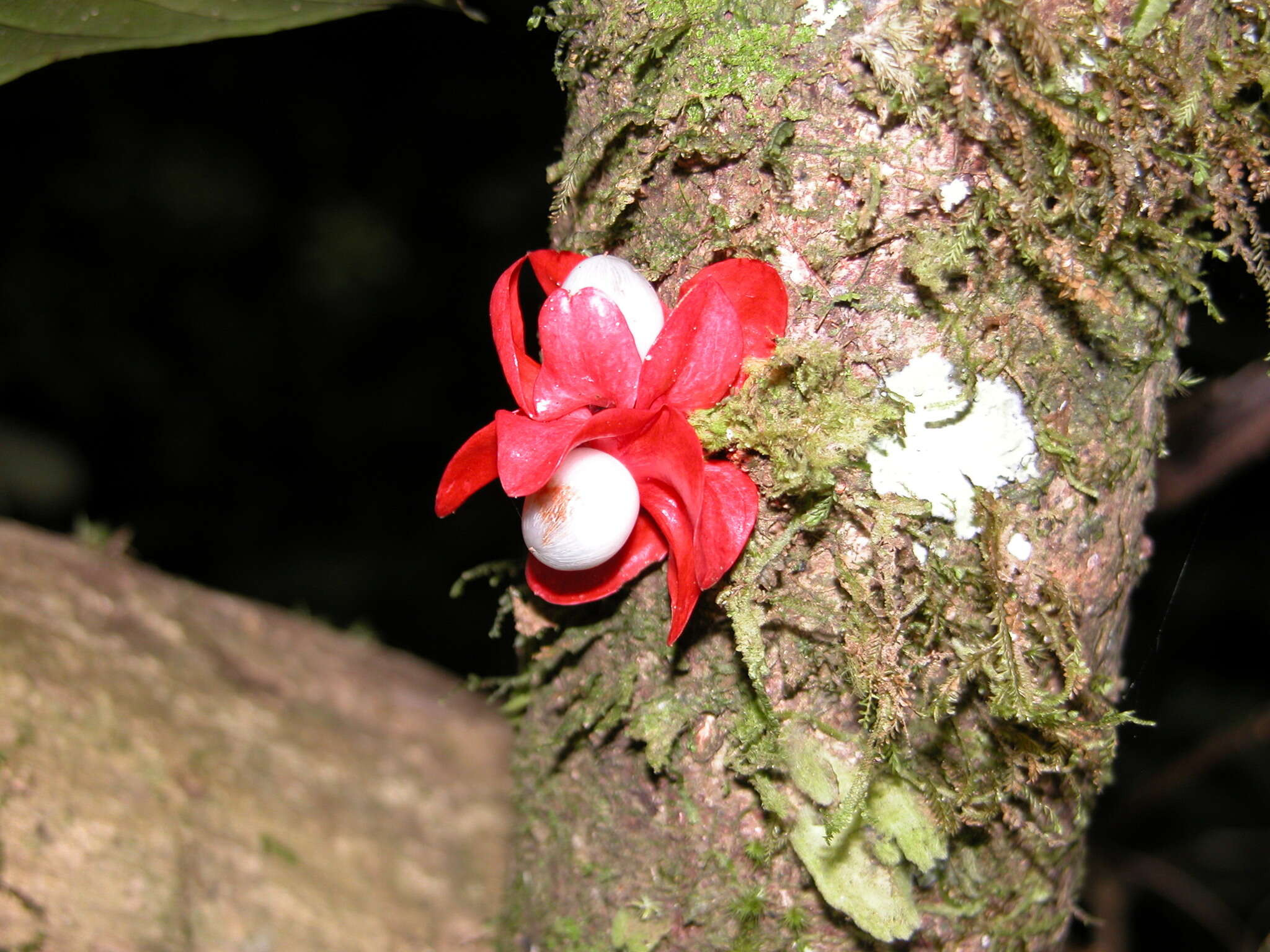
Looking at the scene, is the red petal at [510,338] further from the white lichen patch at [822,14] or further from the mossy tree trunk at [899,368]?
the white lichen patch at [822,14]

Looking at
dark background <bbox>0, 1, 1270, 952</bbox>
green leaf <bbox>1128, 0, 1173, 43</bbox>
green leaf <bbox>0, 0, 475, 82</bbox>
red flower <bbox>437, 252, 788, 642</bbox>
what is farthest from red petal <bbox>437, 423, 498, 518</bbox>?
dark background <bbox>0, 1, 1270, 952</bbox>

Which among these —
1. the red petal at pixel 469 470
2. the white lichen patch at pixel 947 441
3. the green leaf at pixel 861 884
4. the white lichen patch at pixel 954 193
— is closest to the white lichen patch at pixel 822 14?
the white lichen patch at pixel 954 193

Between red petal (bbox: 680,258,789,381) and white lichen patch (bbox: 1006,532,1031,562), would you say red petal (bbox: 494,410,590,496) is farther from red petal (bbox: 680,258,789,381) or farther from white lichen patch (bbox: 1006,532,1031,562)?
white lichen patch (bbox: 1006,532,1031,562)

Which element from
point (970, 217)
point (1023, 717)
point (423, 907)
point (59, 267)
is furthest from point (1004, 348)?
point (59, 267)

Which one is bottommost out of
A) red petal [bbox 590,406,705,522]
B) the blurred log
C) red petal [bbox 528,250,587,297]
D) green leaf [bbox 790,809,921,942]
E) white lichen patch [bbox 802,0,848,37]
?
the blurred log

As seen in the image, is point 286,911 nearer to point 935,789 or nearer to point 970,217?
point 935,789

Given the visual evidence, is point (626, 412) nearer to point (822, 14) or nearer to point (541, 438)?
point (541, 438)
